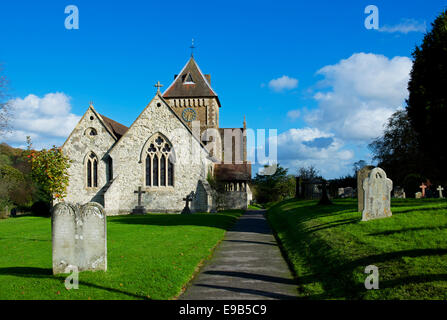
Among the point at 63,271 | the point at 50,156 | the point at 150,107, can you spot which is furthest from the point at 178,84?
the point at 63,271

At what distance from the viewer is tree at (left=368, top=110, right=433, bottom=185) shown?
31609mm

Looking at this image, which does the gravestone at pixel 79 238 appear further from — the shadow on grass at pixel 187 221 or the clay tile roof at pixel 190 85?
the clay tile roof at pixel 190 85

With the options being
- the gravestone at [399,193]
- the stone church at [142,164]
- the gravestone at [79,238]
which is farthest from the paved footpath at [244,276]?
the gravestone at [399,193]

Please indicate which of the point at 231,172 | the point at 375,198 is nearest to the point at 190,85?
the point at 231,172

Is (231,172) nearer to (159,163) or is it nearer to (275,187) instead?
(159,163)

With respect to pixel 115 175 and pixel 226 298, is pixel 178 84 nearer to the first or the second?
pixel 115 175

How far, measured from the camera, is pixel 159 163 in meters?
29.7

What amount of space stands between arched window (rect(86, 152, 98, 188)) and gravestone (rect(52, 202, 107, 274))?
2405 cm

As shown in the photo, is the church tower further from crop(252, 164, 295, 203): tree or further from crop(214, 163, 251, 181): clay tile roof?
crop(252, 164, 295, 203): tree

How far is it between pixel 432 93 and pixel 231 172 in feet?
80.4

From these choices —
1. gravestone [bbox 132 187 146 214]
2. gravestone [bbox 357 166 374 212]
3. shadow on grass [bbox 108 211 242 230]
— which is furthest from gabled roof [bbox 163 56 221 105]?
gravestone [bbox 357 166 374 212]

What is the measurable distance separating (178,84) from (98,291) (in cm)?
3811

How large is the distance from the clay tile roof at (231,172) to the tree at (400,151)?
14.4 meters
